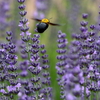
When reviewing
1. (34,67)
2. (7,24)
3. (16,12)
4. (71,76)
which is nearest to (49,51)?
(16,12)

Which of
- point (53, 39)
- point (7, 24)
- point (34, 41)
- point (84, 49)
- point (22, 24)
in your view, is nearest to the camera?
point (84, 49)

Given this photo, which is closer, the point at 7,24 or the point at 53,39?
the point at 7,24

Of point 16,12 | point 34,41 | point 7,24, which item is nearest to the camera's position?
point 34,41

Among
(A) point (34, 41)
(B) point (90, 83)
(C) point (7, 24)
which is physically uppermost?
(C) point (7, 24)

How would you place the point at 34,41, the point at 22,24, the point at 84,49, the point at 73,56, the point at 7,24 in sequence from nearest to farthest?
the point at 73,56 < the point at 84,49 < the point at 34,41 < the point at 22,24 < the point at 7,24

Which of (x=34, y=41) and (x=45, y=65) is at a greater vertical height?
(x=34, y=41)

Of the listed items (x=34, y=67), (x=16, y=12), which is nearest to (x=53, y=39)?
(x=16, y=12)

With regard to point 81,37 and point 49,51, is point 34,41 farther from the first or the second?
point 49,51

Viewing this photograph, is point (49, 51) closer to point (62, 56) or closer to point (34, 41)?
point (62, 56)

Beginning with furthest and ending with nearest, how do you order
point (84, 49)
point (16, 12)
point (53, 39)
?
point (53, 39) → point (16, 12) → point (84, 49)

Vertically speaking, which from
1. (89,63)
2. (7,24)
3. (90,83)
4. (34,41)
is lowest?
(90,83)
